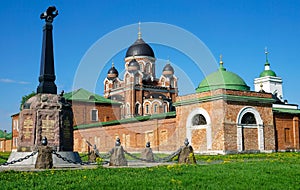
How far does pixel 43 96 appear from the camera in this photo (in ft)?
52.2

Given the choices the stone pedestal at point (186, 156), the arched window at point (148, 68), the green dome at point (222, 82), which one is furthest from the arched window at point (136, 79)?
the stone pedestal at point (186, 156)

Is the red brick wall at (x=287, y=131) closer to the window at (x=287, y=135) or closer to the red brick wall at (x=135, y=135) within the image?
the window at (x=287, y=135)

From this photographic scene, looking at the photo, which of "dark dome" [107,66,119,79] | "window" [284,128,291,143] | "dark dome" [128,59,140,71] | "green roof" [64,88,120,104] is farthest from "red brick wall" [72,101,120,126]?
"window" [284,128,291,143]

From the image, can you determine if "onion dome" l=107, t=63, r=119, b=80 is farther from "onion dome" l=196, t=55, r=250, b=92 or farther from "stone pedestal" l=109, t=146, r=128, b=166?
"stone pedestal" l=109, t=146, r=128, b=166

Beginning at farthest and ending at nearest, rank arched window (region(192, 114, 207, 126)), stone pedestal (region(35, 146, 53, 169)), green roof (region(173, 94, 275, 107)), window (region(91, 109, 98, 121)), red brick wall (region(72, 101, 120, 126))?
window (region(91, 109, 98, 121))
red brick wall (region(72, 101, 120, 126))
arched window (region(192, 114, 207, 126))
green roof (region(173, 94, 275, 107))
stone pedestal (region(35, 146, 53, 169))

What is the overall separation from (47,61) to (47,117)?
2.45 meters

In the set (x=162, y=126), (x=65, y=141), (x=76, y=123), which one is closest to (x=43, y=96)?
(x=65, y=141)

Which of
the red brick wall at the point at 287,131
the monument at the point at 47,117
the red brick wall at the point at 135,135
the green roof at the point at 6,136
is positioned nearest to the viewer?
the monument at the point at 47,117

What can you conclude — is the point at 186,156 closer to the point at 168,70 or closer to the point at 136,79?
the point at 136,79

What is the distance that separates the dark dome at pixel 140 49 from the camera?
63.1 metres

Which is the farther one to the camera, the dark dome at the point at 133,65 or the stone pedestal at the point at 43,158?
the dark dome at the point at 133,65

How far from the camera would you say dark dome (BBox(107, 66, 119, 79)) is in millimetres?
65750

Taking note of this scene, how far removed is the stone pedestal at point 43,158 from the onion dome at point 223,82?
22020 millimetres

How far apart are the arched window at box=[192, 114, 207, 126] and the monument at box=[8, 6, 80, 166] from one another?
16.3 m
